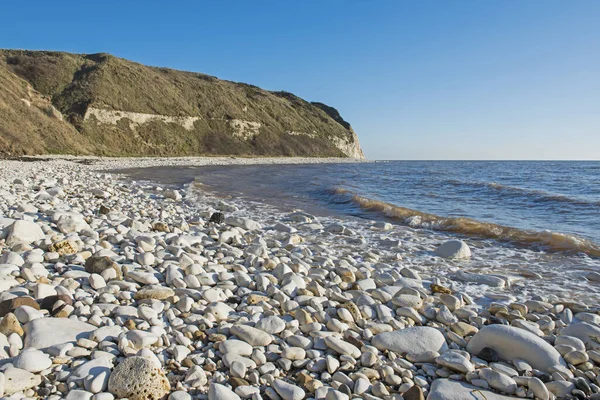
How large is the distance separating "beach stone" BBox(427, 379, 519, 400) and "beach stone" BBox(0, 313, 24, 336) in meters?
2.80

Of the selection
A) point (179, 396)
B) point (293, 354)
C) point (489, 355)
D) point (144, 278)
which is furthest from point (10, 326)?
point (489, 355)

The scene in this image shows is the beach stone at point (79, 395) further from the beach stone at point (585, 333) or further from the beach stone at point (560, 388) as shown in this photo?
the beach stone at point (585, 333)

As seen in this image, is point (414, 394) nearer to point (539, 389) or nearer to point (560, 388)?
point (539, 389)

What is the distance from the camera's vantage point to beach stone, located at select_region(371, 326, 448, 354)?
2.96m

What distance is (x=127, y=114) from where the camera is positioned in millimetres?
49750

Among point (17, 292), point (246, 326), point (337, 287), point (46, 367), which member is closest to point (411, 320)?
point (337, 287)

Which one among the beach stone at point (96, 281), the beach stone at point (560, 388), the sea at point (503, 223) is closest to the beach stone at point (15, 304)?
the beach stone at point (96, 281)

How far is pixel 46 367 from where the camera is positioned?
94.3 inches

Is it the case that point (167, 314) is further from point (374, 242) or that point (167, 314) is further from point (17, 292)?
point (374, 242)

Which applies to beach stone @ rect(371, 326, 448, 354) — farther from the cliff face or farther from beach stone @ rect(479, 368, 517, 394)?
the cliff face

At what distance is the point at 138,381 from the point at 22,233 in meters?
3.59

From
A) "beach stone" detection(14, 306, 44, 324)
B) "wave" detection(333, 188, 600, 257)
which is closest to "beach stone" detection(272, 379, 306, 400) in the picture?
"beach stone" detection(14, 306, 44, 324)

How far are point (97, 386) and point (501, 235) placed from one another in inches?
302

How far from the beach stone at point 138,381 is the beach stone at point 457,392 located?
164 cm
